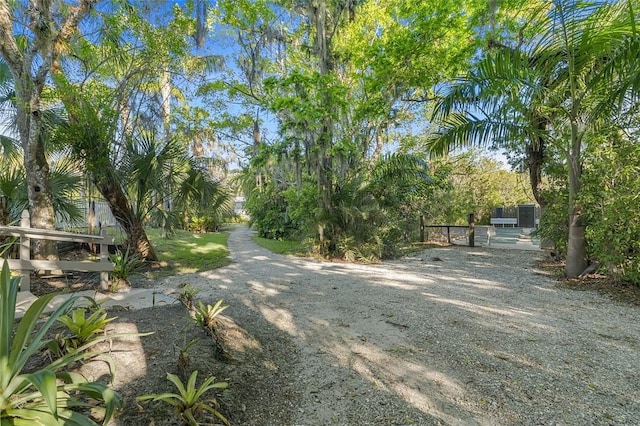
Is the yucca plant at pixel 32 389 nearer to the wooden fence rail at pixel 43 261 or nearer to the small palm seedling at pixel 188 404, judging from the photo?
the small palm seedling at pixel 188 404

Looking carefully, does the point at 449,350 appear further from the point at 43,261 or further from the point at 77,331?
the point at 43,261

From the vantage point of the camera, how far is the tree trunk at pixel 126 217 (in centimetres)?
618

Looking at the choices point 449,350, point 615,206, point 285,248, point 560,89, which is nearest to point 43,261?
point 449,350

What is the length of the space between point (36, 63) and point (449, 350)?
724 cm

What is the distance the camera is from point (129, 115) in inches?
279

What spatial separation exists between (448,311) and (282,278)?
9.67 feet

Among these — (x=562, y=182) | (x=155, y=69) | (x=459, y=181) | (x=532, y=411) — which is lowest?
(x=532, y=411)

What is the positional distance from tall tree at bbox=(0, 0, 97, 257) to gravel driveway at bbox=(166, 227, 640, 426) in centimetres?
281

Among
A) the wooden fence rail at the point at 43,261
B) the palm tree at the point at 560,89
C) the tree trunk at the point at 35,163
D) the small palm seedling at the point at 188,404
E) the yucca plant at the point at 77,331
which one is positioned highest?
the palm tree at the point at 560,89

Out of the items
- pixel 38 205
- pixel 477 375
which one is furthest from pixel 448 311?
pixel 38 205

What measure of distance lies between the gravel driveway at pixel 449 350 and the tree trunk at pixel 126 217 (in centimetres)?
193

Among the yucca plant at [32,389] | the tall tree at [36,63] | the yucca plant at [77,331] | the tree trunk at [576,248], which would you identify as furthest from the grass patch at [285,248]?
the yucca plant at [32,389]

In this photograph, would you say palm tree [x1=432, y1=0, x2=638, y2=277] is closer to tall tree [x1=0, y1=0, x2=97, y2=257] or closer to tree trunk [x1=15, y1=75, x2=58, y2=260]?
tall tree [x1=0, y1=0, x2=97, y2=257]

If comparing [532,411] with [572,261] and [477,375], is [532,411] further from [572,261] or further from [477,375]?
[572,261]
